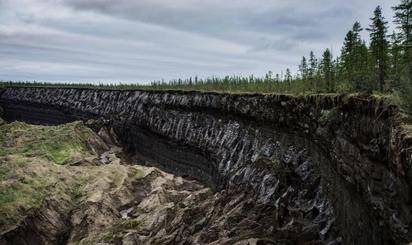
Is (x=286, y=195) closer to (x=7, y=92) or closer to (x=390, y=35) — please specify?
(x=390, y=35)

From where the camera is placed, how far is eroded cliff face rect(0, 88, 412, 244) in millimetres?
19953

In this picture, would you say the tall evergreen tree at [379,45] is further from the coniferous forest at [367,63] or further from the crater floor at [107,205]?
the crater floor at [107,205]

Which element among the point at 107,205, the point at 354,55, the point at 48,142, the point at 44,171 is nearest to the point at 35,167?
the point at 44,171

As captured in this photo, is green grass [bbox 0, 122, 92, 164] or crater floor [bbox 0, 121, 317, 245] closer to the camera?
crater floor [bbox 0, 121, 317, 245]

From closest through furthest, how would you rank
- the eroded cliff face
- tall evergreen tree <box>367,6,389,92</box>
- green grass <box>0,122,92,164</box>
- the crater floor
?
the eroded cliff face < the crater floor < tall evergreen tree <box>367,6,389,92</box> < green grass <box>0,122,92,164</box>

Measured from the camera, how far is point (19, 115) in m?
160

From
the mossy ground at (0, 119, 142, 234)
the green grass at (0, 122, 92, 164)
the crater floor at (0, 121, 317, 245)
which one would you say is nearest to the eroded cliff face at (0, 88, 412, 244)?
the crater floor at (0, 121, 317, 245)

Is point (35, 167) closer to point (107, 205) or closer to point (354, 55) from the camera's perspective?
point (107, 205)

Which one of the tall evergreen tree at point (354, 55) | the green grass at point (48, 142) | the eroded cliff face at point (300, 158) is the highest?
the tall evergreen tree at point (354, 55)

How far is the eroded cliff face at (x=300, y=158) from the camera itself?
19953 millimetres

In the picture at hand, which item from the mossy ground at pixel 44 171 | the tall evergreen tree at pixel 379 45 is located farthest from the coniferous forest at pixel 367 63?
the mossy ground at pixel 44 171

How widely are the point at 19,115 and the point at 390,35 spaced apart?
125647 millimetres

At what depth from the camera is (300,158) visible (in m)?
36.9

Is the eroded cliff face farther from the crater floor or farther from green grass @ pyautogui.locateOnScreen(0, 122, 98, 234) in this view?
A: green grass @ pyautogui.locateOnScreen(0, 122, 98, 234)
